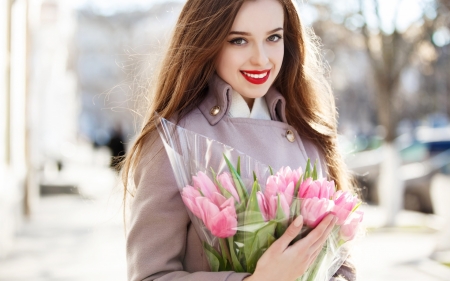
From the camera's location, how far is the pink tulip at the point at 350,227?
2031 millimetres

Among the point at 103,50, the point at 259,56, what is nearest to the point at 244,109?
the point at 259,56

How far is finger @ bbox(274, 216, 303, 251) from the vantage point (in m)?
1.92

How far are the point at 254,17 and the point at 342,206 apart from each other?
0.82 metres

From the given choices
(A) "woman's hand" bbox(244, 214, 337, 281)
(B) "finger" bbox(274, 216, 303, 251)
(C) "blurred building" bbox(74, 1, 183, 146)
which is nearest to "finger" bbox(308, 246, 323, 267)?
(A) "woman's hand" bbox(244, 214, 337, 281)

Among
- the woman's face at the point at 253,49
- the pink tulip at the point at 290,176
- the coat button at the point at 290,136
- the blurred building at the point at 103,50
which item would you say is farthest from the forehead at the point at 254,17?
the blurred building at the point at 103,50

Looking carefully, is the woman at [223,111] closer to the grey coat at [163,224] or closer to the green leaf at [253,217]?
the grey coat at [163,224]

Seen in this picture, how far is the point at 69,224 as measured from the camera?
11.9m

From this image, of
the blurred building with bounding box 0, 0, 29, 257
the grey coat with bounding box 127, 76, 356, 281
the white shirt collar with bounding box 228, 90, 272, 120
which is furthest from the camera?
the blurred building with bounding box 0, 0, 29, 257

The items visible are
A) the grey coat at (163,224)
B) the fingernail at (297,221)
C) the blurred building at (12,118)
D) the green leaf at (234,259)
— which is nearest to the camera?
the fingernail at (297,221)

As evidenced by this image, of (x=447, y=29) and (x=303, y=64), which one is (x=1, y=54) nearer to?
(x=303, y=64)

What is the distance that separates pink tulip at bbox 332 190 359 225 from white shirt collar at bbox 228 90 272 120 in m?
0.70

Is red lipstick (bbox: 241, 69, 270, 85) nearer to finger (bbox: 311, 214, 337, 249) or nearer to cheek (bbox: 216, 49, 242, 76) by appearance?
cheek (bbox: 216, 49, 242, 76)

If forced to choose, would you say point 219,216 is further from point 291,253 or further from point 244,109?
point 244,109

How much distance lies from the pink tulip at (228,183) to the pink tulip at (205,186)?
0.03 metres
